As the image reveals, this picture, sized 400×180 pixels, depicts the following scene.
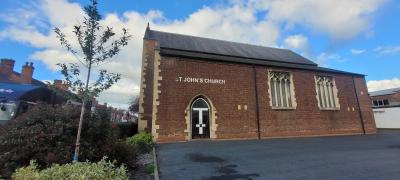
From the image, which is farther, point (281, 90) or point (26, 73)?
point (26, 73)

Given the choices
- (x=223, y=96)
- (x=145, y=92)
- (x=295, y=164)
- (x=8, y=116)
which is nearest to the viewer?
(x=295, y=164)

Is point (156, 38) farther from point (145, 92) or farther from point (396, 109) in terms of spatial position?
point (396, 109)

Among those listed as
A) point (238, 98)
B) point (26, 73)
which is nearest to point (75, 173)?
point (238, 98)

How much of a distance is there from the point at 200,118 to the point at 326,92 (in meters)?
12.6

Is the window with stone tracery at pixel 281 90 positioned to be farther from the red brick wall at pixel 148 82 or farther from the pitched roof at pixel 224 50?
the red brick wall at pixel 148 82

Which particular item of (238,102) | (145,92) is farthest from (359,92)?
(145,92)

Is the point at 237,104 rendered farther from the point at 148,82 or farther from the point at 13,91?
the point at 13,91

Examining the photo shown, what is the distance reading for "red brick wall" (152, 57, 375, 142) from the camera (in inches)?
567

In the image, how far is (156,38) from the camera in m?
20.5

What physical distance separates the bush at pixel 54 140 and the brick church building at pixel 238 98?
6.90 meters

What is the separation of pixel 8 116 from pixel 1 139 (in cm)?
514

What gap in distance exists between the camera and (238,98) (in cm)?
1596

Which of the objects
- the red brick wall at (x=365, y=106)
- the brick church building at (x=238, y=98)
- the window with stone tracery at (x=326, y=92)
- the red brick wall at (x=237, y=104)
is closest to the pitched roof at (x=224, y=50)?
the brick church building at (x=238, y=98)

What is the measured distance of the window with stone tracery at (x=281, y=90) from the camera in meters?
17.3
